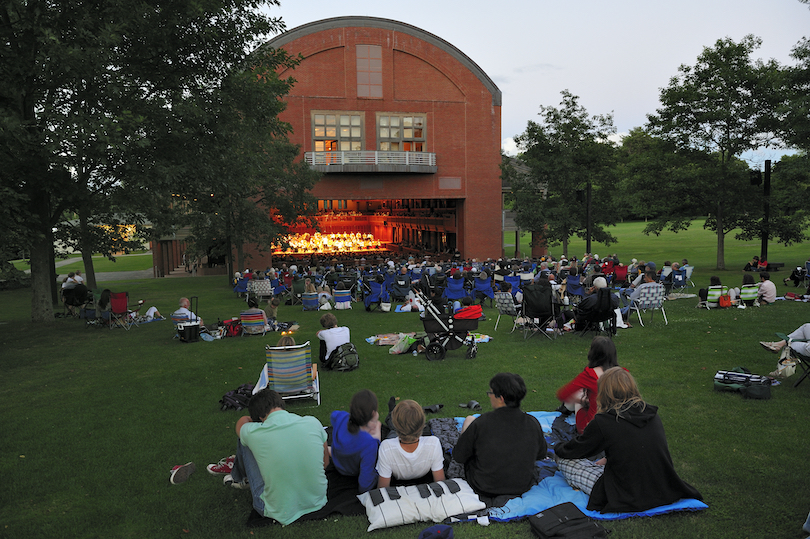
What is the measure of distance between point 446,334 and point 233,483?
5.56 meters

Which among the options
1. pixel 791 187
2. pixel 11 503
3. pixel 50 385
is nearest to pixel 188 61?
pixel 50 385

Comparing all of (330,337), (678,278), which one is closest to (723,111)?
(678,278)

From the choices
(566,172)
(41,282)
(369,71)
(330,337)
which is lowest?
(330,337)

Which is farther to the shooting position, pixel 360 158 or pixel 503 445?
pixel 360 158

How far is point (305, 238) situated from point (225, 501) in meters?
33.1

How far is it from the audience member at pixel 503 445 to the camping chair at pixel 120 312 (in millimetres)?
12212

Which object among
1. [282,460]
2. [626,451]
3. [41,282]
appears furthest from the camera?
[41,282]

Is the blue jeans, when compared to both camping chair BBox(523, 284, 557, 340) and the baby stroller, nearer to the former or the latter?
the baby stroller

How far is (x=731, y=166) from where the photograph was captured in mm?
24000

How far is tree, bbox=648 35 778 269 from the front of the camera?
23078 millimetres

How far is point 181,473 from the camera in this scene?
17.2ft

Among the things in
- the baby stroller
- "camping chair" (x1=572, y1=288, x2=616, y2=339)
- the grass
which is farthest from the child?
"camping chair" (x1=572, y1=288, x2=616, y2=339)

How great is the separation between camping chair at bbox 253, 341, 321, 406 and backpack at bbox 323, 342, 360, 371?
5.15 ft

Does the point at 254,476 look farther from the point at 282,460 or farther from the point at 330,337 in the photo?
the point at 330,337
